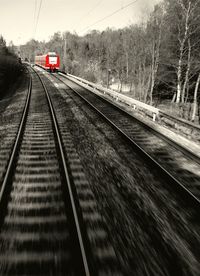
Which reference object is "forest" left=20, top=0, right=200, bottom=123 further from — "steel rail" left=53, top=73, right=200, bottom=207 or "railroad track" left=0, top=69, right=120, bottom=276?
"railroad track" left=0, top=69, right=120, bottom=276

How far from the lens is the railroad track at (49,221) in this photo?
14.9 feet

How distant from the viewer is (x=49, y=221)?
5.67m

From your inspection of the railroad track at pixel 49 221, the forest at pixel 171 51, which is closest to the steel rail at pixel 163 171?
the railroad track at pixel 49 221

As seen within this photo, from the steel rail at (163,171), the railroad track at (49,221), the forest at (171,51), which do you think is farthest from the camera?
the forest at (171,51)

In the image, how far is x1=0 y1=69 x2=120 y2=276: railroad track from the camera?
4.54 meters

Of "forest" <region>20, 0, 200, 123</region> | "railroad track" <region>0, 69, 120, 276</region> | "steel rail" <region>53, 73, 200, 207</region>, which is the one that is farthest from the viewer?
"forest" <region>20, 0, 200, 123</region>

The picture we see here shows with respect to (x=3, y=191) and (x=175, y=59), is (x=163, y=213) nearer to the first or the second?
(x=3, y=191)

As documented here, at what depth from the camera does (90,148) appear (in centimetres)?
1037

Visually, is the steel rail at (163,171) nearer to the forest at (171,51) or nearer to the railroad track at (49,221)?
the railroad track at (49,221)

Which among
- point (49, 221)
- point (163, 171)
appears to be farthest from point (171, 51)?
point (49, 221)

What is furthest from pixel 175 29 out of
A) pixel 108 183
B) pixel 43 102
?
pixel 108 183

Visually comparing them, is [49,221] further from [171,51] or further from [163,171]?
[171,51]

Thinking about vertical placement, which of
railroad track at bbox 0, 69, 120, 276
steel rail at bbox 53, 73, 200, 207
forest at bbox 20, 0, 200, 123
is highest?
forest at bbox 20, 0, 200, 123

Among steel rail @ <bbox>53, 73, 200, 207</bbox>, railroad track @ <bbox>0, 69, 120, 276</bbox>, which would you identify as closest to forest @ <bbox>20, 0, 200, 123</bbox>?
steel rail @ <bbox>53, 73, 200, 207</bbox>
